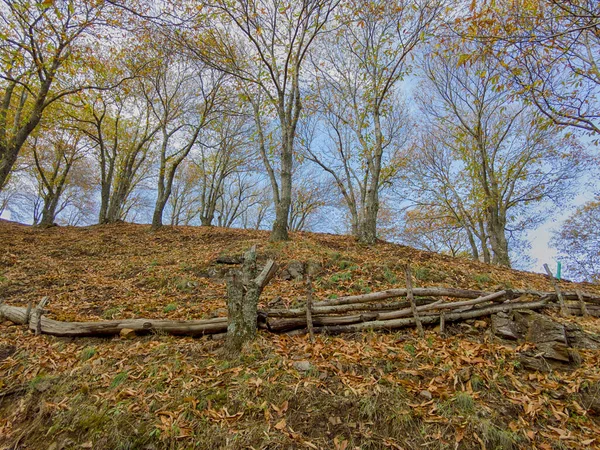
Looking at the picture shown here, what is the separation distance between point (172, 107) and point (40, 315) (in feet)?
42.2

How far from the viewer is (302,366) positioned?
368cm

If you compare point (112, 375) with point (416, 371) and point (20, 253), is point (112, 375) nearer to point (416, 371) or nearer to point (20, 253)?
point (416, 371)

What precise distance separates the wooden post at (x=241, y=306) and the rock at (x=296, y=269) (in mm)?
3017

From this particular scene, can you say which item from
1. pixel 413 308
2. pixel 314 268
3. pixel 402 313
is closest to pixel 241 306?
pixel 402 313

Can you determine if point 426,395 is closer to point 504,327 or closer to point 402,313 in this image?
point 402,313

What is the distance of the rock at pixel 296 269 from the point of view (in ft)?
24.0

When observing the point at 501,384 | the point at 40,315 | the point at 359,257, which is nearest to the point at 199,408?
the point at 501,384

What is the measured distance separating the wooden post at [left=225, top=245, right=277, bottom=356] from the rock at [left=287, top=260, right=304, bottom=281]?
9.90 ft

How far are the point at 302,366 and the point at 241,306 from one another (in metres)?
1.24

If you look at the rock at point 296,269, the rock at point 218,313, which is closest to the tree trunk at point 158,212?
the rock at point 296,269

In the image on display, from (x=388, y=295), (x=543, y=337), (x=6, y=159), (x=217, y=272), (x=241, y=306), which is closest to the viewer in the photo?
(x=543, y=337)

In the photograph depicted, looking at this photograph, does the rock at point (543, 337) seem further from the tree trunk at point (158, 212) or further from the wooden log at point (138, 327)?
the tree trunk at point (158, 212)

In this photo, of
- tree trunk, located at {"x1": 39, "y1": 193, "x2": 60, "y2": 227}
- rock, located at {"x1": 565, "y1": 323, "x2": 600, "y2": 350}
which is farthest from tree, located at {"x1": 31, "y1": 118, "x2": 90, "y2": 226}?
rock, located at {"x1": 565, "y1": 323, "x2": 600, "y2": 350}

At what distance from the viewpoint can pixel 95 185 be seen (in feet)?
84.5
